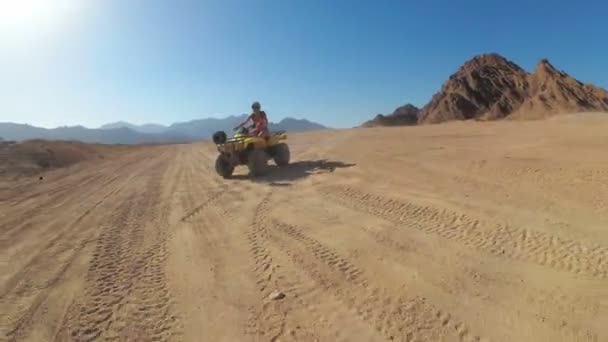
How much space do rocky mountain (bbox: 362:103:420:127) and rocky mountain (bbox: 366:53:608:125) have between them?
1.10ft

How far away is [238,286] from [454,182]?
5.13 metres

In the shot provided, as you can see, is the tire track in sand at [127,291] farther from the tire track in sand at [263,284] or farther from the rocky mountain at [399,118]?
the rocky mountain at [399,118]

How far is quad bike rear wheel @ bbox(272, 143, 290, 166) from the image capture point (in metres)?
11.7

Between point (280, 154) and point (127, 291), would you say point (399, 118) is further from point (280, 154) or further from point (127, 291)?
point (127, 291)

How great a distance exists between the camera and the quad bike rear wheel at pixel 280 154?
1174 centimetres

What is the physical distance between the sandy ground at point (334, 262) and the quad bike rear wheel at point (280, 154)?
3739 mm

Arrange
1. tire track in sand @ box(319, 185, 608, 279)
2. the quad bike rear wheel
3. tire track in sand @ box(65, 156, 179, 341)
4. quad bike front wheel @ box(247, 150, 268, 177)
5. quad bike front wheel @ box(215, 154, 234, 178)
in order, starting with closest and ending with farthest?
1. tire track in sand @ box(65, 156, 179, 341)
2. tire track in sand @ box(319, 185, 608, 279)
3. quad bike front wheel @ box(247, 150, 268, 177)
4. quad bike front wheel @ box(215, 154, 234, 178)
5. the quad bike rear wheel

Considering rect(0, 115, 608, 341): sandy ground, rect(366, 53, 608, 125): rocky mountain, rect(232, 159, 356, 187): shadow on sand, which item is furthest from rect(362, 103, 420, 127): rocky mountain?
rect(0, 115, 608, 341): sandy ground

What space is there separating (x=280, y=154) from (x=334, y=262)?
304 inches

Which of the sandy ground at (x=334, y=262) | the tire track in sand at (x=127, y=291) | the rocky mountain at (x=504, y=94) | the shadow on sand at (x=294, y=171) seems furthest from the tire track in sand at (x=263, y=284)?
the rocky mountain at (x=504, y=94)

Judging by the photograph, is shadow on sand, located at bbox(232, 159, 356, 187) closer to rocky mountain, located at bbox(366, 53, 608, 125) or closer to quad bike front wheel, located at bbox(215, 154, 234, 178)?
quad bike front wheel, located at bbox(215, 154, 234, 178)

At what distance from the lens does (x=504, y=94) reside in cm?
8612

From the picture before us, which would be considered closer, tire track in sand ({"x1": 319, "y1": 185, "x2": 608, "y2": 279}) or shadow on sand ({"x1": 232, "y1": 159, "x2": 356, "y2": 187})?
tire track in sand ({"x1": 319, "y1": 185, "x2": 608, "y2": 279})

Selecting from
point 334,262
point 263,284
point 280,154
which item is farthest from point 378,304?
point 280,154
